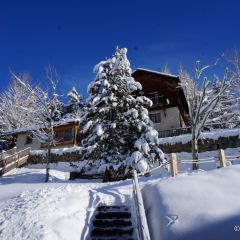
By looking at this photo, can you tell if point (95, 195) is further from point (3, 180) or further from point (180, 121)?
point (180, 121)

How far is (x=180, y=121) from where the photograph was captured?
113 ft

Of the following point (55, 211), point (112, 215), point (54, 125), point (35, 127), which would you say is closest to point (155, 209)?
point (112, 215)

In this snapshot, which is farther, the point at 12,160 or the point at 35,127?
the point at 35,127

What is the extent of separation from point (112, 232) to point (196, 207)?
290 centimetres

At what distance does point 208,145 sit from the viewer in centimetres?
2591

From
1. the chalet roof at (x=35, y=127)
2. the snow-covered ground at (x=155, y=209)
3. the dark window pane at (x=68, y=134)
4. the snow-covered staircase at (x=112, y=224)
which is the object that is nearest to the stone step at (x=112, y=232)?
the snow-covered staircase at (x=112, y=224)

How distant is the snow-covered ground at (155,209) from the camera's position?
750 centimetres

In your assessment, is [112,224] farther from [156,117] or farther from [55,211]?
[156,117]

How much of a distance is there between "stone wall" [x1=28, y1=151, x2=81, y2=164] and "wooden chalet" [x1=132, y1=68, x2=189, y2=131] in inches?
397

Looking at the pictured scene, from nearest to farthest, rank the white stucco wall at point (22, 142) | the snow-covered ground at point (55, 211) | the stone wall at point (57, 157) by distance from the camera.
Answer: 1. the snow-covered ground at point (55, 211)
2. the stone wall at point (57, 157)
3. the white stucco wall at point (22, 142)

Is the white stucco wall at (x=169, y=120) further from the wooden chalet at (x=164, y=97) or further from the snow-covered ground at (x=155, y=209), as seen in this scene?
the snow-covered ground at (x=155, y=209)

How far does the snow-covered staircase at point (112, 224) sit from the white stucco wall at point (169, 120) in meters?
23.8

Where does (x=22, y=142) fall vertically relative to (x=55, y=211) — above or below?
above

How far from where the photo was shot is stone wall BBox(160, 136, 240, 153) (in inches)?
981
